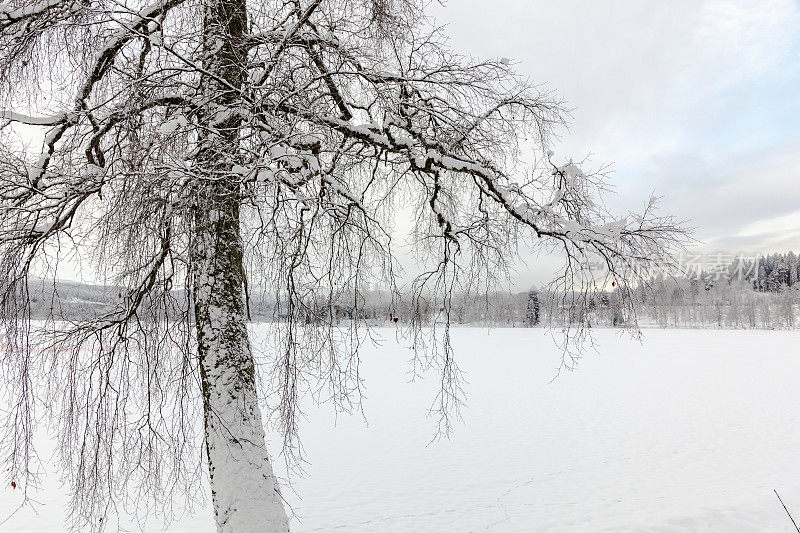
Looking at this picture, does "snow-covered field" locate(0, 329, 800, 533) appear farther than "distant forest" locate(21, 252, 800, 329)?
Yes

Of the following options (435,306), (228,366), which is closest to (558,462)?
(435,306)

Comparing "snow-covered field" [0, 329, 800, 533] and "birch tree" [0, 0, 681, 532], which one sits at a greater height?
"birch tree" [0, 0, 681, 532]

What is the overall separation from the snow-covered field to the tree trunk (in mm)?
1521

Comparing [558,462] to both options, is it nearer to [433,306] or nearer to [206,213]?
[433,306]

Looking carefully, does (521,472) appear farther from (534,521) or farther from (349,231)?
(349,231)

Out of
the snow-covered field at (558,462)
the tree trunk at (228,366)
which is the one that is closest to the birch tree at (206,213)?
the tree trunk at (228,366)

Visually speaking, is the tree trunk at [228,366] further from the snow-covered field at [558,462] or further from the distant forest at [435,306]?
the snow-covered field at [558,462]

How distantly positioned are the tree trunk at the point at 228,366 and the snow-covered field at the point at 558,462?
1.52 meters

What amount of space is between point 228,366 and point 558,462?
9914 millimetres

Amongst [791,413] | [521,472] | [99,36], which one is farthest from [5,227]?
[791,413]

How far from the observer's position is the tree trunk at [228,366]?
11.0 ft

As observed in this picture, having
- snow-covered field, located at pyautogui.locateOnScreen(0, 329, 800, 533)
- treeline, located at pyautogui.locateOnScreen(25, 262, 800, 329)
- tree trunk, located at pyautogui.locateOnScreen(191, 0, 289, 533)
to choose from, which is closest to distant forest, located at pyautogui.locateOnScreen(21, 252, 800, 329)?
treeline, located at pyautogui.locateOnScreen(25, 262, 800, 329)

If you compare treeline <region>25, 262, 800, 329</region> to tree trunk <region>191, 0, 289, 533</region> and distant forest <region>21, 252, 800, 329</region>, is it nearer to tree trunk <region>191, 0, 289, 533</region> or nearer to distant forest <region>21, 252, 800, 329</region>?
distant forest <region>21, 252, 800, 329</region>

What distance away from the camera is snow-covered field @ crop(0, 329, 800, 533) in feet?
26.3
